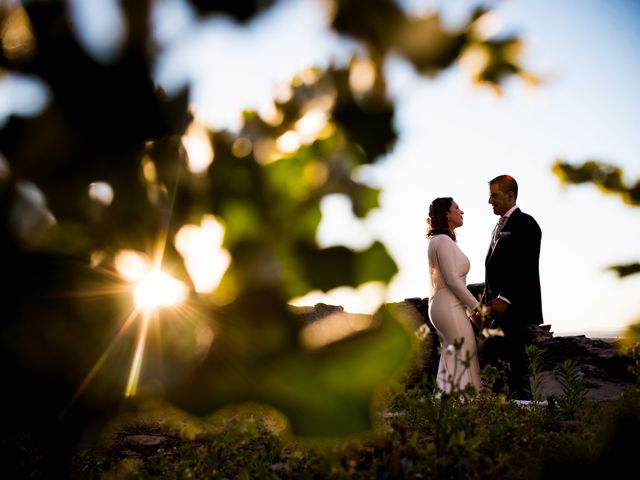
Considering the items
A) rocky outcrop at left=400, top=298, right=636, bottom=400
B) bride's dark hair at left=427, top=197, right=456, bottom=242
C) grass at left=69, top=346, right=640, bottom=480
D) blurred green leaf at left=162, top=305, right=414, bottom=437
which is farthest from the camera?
rocky outcrop at left=400, top=298, right=636, bottom=400

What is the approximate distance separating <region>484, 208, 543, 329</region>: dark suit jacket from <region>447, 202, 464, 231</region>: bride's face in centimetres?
64

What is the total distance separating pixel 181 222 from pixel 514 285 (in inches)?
219

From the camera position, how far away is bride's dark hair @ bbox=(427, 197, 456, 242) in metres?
6.34

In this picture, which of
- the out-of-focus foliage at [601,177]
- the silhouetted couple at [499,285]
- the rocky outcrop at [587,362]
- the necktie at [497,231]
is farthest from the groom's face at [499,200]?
the out-of-focus foliage at [601,177]

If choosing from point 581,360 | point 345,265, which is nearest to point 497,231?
point 581,360

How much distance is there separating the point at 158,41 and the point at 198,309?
39 centimetres

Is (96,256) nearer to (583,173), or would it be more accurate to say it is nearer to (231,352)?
(231,352)

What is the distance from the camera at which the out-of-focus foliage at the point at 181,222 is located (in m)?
0.67

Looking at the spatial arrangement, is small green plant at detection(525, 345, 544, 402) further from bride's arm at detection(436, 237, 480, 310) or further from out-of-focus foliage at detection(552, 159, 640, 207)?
out-of-focus foliage at detection(552, 159, 640, 207)

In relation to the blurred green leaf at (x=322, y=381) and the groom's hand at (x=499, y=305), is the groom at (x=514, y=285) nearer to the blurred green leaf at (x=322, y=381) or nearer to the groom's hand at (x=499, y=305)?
the groom's hand at (x=499, y=305)

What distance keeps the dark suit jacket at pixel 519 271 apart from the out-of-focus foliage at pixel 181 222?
546 cm

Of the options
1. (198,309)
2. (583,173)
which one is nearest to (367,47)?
(198,309)

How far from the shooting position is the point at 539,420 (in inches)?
165

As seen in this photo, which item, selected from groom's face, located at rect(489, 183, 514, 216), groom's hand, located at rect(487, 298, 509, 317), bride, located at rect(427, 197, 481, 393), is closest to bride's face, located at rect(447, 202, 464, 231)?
bride, located at rect(427, 197, 481, 393)
